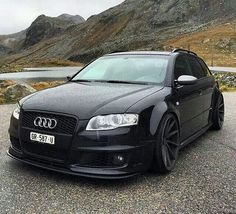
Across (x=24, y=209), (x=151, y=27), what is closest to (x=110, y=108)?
(x=24, y=209)

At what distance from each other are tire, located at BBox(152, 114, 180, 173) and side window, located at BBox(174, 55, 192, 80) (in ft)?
2.96

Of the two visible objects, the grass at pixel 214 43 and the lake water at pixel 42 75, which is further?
the grass at pixel 214 43

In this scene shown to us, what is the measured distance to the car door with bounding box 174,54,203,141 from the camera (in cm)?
628

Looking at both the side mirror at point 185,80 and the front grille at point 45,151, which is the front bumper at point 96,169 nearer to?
the front grille at point 45,151

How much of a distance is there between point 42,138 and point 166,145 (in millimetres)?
1558

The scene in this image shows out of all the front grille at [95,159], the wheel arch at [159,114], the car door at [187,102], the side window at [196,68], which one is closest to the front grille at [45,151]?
the front grille at [95,159]

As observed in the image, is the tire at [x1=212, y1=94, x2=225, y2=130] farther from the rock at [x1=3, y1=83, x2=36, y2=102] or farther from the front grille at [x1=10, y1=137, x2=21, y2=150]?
the rock at [x1=3, y1=83, x2=36, y2=102]

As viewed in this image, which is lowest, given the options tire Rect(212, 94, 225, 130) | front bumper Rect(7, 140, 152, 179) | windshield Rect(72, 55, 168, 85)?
tire Rect(212, 94, 225, 130)

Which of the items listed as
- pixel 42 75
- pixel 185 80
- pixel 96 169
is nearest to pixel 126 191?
pixel 96 169

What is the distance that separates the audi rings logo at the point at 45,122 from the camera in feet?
16.6

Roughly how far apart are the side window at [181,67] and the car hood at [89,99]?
0.66 metres

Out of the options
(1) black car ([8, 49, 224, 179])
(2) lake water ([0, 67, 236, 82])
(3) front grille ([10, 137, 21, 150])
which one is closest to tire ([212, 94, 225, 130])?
(1) black car ([8, 49, 224, 179])

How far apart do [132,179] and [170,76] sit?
1646 millimetres

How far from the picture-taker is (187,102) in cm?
652
